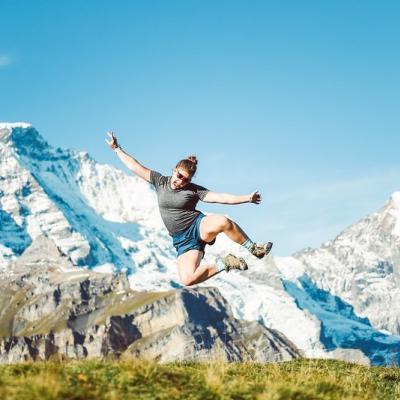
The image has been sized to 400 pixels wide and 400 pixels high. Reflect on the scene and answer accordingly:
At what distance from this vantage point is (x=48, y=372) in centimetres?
1145

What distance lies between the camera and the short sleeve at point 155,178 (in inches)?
735

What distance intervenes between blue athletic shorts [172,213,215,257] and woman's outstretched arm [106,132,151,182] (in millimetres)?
1824

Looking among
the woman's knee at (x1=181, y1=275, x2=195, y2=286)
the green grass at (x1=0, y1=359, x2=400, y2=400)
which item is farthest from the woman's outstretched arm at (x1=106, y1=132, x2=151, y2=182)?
the green grass at (x1=0, y1=359, x2=400, y2=400)

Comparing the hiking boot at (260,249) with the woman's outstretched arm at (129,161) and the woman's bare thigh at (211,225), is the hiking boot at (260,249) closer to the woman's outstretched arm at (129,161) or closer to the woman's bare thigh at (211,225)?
the woman's bare thigh at (211,225)

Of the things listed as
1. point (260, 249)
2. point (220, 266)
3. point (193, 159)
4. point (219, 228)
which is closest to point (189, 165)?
point (193, 159)

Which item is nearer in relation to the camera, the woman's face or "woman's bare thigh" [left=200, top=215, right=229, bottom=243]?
"woman's bare thigh" [left=200, top=215, right=229, bottom=243]

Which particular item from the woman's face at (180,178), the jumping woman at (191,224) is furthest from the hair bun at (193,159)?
the woman's face at (180,178)

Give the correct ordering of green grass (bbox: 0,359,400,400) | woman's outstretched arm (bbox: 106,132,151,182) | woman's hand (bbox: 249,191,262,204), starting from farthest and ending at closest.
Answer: woman's outstretched arm (bbox: 106,132,151,182), woman's hand (bbox: 249,191,262,204), green grass (bbox: 0,359,400,400)

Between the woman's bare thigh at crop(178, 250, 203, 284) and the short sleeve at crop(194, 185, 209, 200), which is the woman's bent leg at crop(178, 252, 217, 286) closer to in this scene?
Answer: the woman's bare thigh at crop(178, 250, 203, 284)

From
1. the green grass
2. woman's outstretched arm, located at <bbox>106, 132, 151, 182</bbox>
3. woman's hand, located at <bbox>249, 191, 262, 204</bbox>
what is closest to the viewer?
the green grass

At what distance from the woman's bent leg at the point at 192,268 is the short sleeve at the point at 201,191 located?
1.50 meters

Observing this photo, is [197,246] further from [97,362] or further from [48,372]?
[48,372]

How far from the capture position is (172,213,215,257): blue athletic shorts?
1825 cm

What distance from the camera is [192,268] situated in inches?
720
